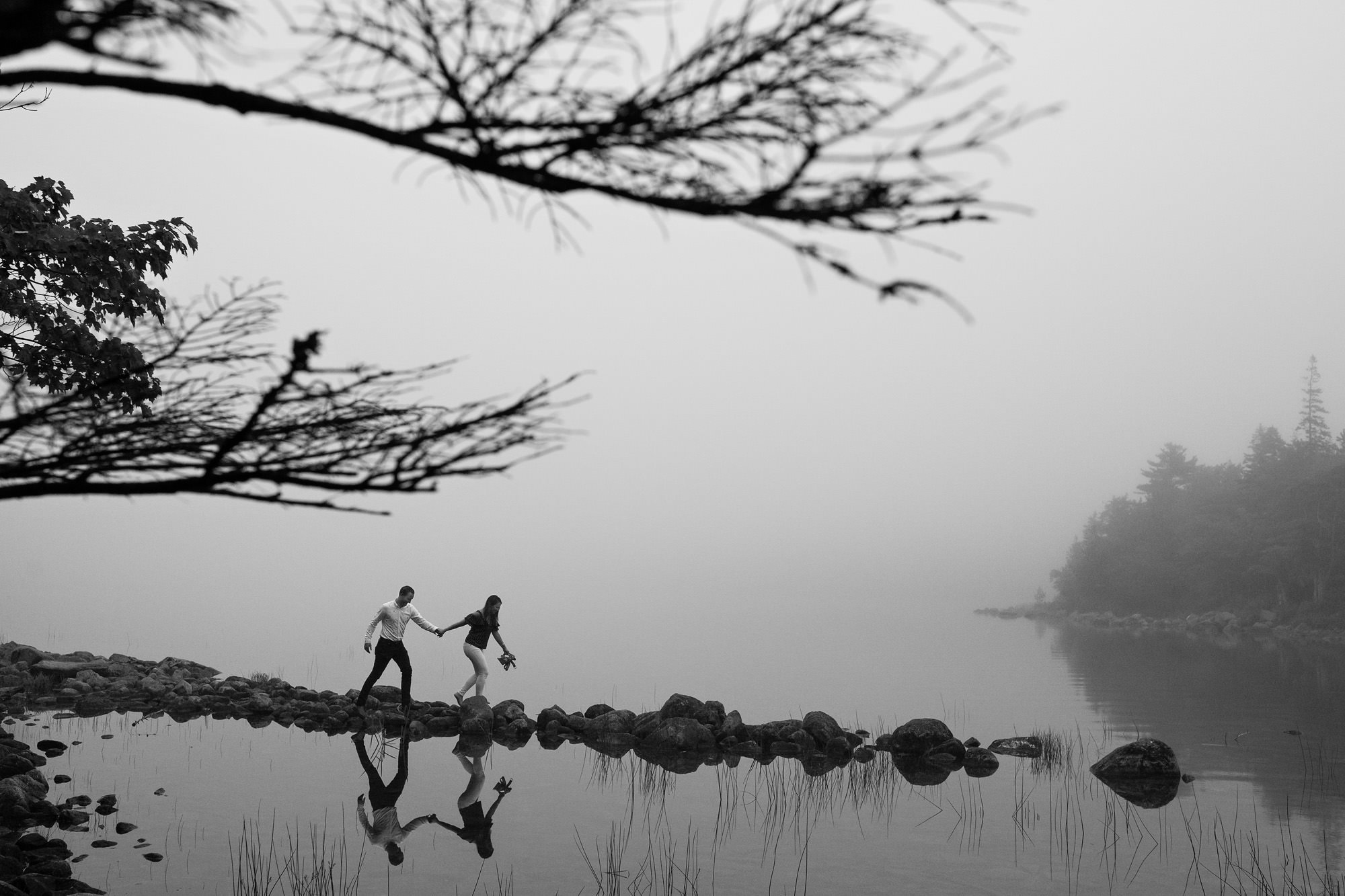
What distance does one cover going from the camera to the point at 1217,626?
68.3 meters

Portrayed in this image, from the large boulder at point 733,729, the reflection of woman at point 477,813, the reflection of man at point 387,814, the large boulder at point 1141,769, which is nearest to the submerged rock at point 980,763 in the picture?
the large boulder at point 1141,769

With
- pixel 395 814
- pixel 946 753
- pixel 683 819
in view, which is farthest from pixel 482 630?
pixel 946 753

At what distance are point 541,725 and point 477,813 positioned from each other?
18.8ft

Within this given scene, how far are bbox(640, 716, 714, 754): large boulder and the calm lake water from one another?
29.7 inches

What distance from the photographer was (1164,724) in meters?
21.5

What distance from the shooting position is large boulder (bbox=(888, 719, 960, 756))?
1557cm

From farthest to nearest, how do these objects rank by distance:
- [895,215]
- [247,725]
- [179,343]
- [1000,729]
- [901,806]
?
[1000,729] → [247,725] → [901,806] → [179,343] → [895,215]

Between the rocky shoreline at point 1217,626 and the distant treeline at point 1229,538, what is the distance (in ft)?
5.99

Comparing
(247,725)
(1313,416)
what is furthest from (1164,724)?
(1313,416)

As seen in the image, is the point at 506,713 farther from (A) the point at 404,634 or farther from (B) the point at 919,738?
(B) the point at 919,738

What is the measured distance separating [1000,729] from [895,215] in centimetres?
1959

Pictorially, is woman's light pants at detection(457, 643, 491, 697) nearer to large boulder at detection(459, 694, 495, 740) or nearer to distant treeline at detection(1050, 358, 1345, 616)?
large boulder at detection(459, 694, 495, 740)

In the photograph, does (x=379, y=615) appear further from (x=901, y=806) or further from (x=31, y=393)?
(x=31, y=393)

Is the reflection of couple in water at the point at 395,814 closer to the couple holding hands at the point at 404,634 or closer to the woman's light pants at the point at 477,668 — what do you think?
the couple holding hands at the point at 404,634
